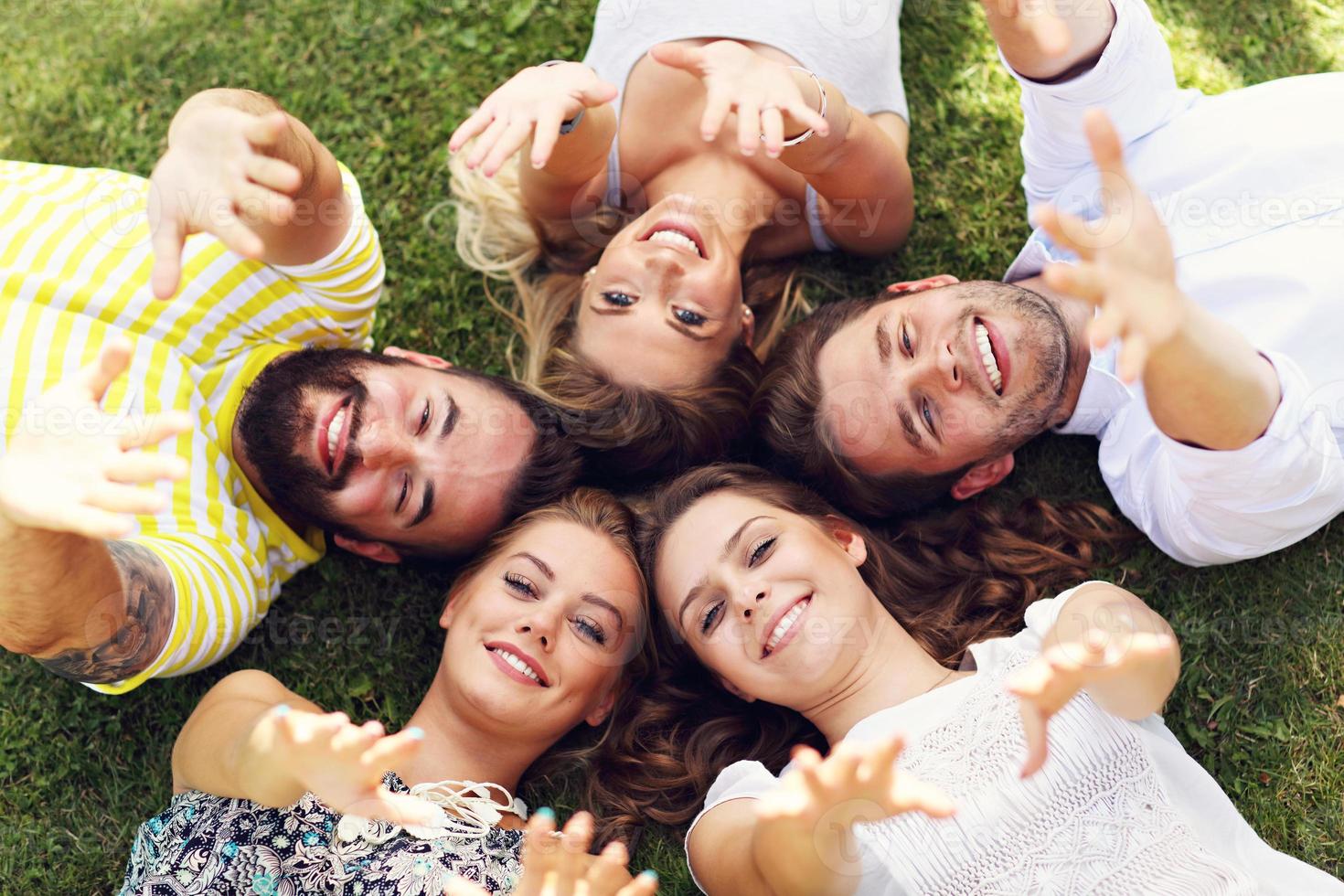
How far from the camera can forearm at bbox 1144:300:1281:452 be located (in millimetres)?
2551

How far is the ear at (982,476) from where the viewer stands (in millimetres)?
3543

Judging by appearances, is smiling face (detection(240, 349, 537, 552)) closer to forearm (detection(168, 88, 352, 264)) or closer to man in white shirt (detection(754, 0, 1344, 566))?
forearm (detection(168, 88, 352, 264))

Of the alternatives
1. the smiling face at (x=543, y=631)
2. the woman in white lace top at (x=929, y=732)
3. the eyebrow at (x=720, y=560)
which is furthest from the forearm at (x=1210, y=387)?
the smiling face at (x=543, y=631)

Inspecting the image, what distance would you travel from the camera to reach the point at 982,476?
11.8 feet

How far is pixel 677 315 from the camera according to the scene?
3.42 metres

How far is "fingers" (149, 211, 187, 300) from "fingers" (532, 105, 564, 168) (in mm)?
1019

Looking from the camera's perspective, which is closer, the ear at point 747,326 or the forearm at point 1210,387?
the forearm at point 1210,387

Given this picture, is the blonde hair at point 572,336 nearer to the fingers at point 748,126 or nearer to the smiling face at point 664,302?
the smiling face at point 664,302

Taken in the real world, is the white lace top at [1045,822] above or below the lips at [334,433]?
below

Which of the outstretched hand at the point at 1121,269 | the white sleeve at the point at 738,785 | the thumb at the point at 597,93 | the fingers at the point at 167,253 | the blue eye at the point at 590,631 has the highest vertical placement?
the outstretched hand at the point at 1121,269

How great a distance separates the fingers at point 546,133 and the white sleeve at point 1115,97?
1554 millimetres

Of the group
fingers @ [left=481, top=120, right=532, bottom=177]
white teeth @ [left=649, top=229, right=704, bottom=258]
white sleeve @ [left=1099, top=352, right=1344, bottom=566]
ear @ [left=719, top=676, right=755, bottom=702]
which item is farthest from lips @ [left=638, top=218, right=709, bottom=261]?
white sleeve @ [left=1099, top=352, right=1344, bottom=566]

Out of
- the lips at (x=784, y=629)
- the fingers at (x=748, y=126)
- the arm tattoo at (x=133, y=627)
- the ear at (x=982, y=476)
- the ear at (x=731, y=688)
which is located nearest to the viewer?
the arm tattoo at (x=133, y=627)

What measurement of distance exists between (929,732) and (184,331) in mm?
2760
